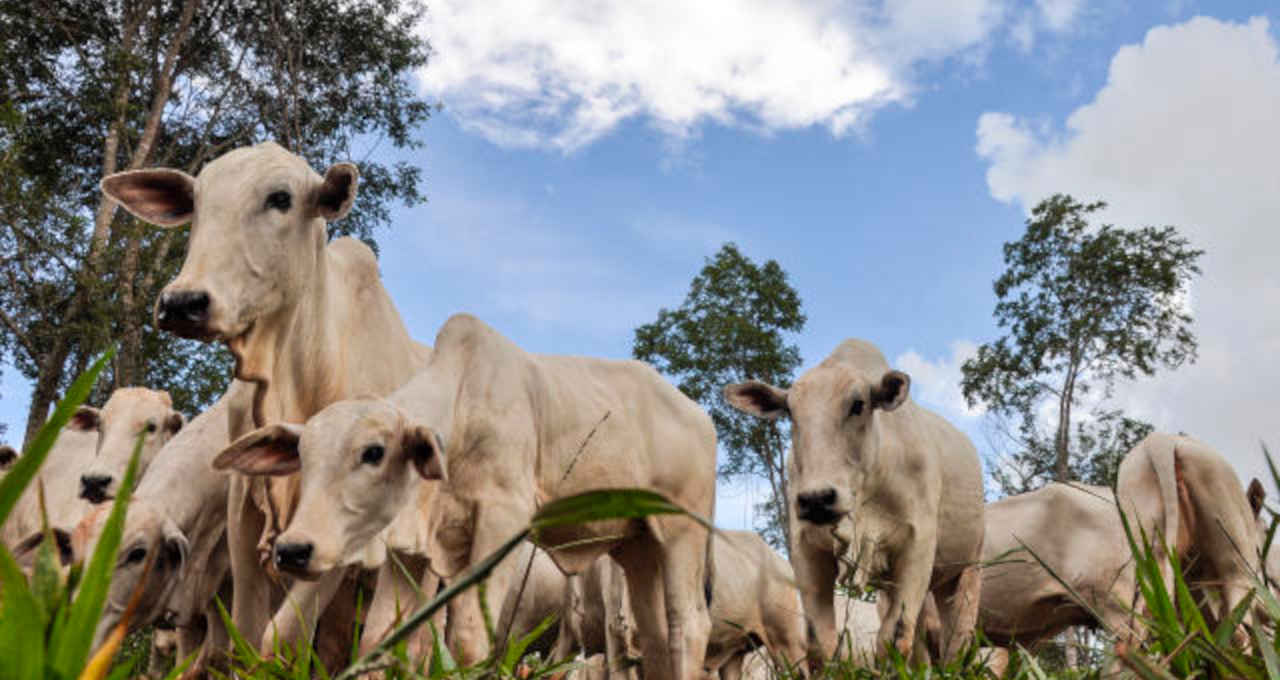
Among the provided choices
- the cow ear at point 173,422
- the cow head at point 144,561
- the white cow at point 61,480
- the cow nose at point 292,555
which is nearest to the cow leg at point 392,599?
the cow nose at point 292,555

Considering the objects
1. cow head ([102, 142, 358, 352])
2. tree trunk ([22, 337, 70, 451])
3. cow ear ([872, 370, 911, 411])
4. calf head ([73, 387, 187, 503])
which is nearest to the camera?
cow head ([102, 142, 358, 352])

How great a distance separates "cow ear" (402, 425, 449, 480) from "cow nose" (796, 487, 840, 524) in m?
1.97

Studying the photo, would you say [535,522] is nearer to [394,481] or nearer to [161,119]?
[394,481]

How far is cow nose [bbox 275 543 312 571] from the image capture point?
378 cm

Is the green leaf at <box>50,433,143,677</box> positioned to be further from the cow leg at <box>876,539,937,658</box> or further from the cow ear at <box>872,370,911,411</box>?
the cow ear at <box>872,370,911,411</box>

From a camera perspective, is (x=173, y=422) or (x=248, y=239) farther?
(x=173, y=422)

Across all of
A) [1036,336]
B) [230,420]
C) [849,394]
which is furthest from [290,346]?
[1036,336]

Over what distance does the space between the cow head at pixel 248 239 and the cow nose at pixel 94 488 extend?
1646 millimetres

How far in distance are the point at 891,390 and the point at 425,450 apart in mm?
2847

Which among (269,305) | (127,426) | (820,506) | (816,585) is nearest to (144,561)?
(269,305)

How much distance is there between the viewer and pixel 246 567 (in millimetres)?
5062

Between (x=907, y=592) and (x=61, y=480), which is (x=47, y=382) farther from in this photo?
(x=907, y=592)

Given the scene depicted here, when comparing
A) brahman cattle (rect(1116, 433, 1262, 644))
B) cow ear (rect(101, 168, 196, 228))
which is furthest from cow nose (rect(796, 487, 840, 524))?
cow ear (rect(101, 168, 196, 228))

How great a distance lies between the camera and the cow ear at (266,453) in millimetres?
4250
